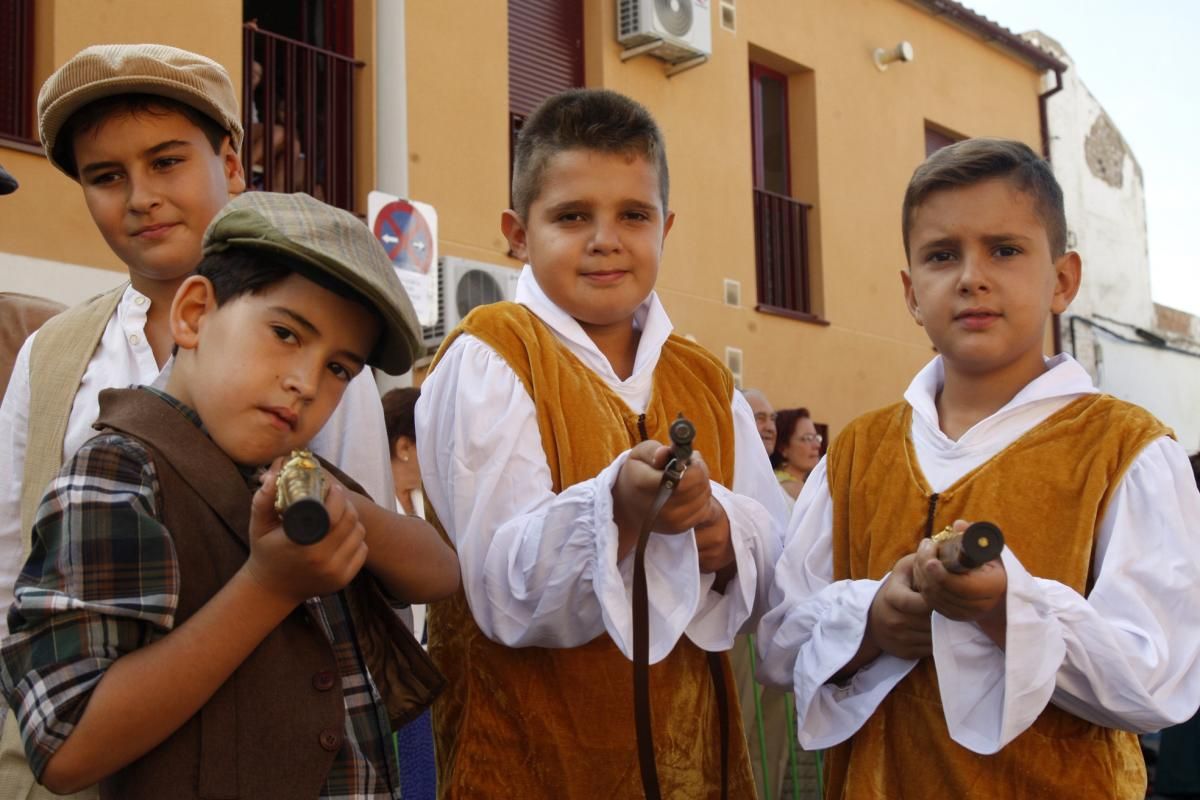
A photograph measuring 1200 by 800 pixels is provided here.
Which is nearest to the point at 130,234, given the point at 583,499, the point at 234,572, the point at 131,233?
the point at 131,233

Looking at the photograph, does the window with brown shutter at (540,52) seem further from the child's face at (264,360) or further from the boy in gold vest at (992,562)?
the child's face at (264,360)

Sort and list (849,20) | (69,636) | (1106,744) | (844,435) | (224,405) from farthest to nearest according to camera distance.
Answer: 1. (849,20)
2. (844,435)
3. (1106,744)
4. (224,405)
5. (69,636)

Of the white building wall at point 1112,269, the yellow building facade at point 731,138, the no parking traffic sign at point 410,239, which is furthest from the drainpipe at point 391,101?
the white building wall at point 1112,269

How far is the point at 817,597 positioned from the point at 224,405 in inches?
41.7

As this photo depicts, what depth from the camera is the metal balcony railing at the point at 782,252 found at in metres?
10.9

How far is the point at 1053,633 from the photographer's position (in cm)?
191

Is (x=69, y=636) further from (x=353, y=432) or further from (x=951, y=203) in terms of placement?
(x=951, y=203)

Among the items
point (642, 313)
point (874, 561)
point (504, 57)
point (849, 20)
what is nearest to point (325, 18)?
point (504, 57)

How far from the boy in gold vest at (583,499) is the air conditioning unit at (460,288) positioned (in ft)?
15.3

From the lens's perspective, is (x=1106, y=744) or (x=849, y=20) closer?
(x=1106, y=744)

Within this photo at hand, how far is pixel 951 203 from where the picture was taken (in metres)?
2.37

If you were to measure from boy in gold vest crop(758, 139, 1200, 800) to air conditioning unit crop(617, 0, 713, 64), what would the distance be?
694 cm

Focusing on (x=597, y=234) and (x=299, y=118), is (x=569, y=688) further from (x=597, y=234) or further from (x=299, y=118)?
(x=299, y=118)

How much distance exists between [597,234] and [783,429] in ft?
13.8
